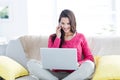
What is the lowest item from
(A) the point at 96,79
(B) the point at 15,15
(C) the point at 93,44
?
(A) the point at 96,79

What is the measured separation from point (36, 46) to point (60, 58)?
728 mm

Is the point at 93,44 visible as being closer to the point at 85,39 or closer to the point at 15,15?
the point at 85,39

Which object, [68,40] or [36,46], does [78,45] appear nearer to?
[68,40]

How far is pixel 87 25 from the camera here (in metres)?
3.92

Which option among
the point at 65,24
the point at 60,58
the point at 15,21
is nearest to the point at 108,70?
the point at 60,58

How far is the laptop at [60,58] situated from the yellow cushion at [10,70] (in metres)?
0.36

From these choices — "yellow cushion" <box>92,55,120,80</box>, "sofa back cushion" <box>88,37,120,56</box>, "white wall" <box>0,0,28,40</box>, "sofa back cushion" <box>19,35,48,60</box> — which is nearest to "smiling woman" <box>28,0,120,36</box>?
"white wall" <box>0,0,28,40</box>

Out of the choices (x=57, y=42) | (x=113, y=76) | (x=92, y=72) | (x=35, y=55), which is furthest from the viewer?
(x=35, y=55)

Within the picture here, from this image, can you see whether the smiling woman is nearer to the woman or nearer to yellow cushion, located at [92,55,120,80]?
the woman

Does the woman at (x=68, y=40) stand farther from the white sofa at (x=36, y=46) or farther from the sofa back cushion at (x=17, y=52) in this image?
the sofa back cushion at (x=17, y=52)

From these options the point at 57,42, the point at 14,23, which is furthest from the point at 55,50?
the point at 14,23

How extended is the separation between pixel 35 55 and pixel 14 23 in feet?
3.31

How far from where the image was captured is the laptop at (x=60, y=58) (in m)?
2.24

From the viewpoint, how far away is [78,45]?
2.69 metres
